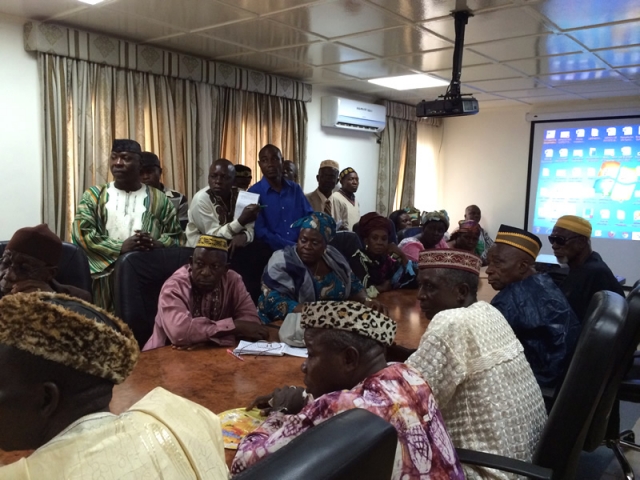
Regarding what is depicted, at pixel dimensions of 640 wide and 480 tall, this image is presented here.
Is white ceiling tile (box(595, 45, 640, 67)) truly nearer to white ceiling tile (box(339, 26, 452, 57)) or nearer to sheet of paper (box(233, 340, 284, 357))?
white ceiling tile (box(339, 26, 452, 57))

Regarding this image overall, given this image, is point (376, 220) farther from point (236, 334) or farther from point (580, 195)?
point (580, 195)

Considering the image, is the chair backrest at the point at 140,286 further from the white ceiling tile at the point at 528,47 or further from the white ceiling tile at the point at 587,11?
the white ceiling tile at the point at 528,47

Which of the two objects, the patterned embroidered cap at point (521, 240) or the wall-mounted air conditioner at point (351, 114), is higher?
the wall-mounted air conditioner at point (351, 114)

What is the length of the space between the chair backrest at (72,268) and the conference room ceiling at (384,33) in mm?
1889

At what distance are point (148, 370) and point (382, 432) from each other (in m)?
1.29

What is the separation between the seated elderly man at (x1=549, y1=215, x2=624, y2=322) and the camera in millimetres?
2700

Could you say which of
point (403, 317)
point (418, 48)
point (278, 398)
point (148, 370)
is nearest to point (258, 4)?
point (418, 48)

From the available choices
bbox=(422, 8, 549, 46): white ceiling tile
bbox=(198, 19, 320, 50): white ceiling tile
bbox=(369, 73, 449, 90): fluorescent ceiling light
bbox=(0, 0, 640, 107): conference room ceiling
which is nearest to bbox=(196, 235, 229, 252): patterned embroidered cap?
bbox=(0, 0, 640, 107): conference room ceiling

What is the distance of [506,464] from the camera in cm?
130

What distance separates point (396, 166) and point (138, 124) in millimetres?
3935

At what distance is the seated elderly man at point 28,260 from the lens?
1.89 meters

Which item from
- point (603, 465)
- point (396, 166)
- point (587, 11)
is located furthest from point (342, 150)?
point (603, 465)

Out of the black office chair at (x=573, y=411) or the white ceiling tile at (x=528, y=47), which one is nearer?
the black office chair at (x=573, y=411)

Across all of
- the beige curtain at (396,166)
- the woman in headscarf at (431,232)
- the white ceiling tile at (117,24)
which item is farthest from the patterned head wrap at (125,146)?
the beige curtain at (396,166)
